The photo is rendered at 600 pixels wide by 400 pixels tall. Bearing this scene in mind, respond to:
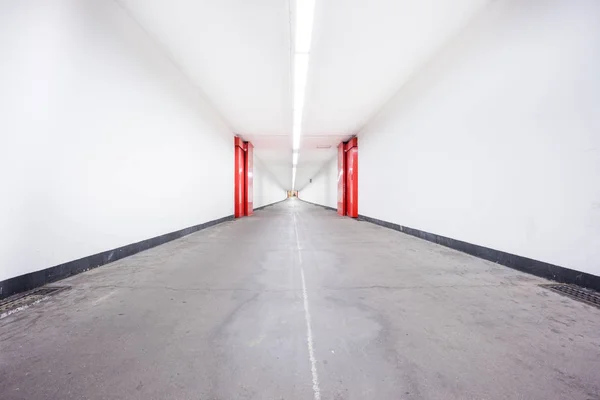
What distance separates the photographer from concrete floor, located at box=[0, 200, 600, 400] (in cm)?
103

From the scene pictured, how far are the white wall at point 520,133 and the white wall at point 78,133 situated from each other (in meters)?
4.95

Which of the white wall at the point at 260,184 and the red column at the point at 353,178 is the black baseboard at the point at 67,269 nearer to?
→ the red column at the point at 353,178

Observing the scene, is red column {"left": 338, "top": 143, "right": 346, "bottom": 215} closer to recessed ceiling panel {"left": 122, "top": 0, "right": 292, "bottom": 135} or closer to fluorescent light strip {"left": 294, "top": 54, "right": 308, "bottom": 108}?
fluorescent light strip {"left": 294, "top": 54, "right": 308, "bottom": 108}

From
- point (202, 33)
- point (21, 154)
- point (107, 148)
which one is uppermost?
point (202, 33)

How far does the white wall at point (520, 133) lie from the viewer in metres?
2.16

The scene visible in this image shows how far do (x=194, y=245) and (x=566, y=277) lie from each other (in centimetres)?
486

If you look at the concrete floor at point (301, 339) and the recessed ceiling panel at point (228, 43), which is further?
the recessed ceiling panel at point (228, 43)

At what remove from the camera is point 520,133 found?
8.86 feet

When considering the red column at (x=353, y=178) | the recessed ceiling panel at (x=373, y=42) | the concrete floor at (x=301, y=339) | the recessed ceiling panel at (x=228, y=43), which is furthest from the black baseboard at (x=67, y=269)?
the red column at (x=353, y=178)

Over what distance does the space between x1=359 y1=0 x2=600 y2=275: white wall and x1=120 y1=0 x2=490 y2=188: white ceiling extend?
62 centimetres

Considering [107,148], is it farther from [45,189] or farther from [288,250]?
[288,250]

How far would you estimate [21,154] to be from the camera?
207 centimetres

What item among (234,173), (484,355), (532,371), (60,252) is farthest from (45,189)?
(234,173)

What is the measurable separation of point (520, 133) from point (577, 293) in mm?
1715
